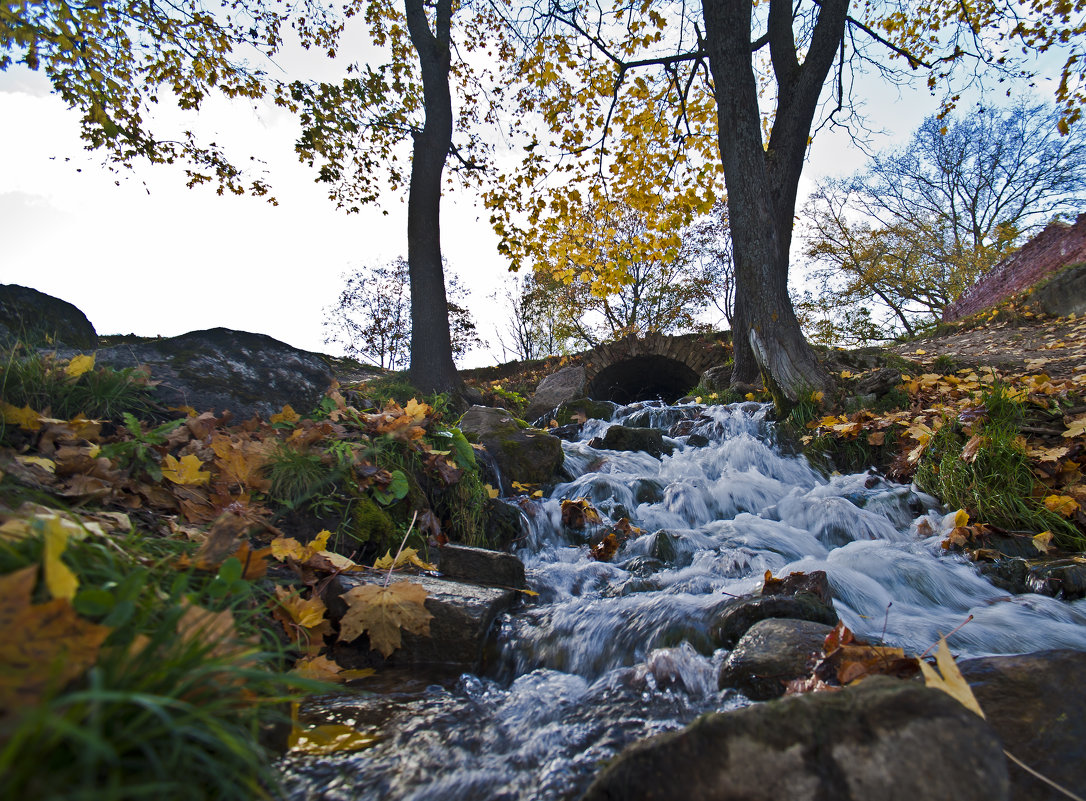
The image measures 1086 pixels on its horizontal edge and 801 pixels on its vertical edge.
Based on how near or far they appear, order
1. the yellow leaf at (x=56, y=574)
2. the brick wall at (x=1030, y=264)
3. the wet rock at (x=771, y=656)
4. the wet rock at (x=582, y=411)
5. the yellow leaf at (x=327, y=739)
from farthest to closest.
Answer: the brick wall at (x=1030, y=264) < the wet rock at (x=582, y=411) < the wet rock at (x=771, y=656) < the yellow leaf at (x=327, y=739) < the yellow leaf at (x=56, y=574)

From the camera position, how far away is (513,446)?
15.7 ft

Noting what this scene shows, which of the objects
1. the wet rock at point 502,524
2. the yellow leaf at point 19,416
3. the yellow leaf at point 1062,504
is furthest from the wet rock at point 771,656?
the yellow leaf at point 19,416

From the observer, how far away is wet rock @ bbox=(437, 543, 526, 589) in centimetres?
275

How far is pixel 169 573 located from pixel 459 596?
114 cm

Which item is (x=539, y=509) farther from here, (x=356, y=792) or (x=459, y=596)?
(x=356, y=792)

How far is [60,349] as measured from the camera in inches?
118

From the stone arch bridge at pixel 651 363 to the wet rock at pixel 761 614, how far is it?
7707mm

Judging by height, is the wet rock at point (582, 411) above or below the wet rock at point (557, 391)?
below

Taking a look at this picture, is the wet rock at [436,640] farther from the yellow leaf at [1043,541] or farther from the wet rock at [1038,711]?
the yellow leaf at [1043,541]

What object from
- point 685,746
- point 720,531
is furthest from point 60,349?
point 720,531

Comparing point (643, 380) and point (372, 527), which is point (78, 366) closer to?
point (372, 527)

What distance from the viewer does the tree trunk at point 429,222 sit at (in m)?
7.69

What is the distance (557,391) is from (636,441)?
182 inches

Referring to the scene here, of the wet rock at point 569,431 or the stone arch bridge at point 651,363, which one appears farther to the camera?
the stone arch bridge at point 651,363
